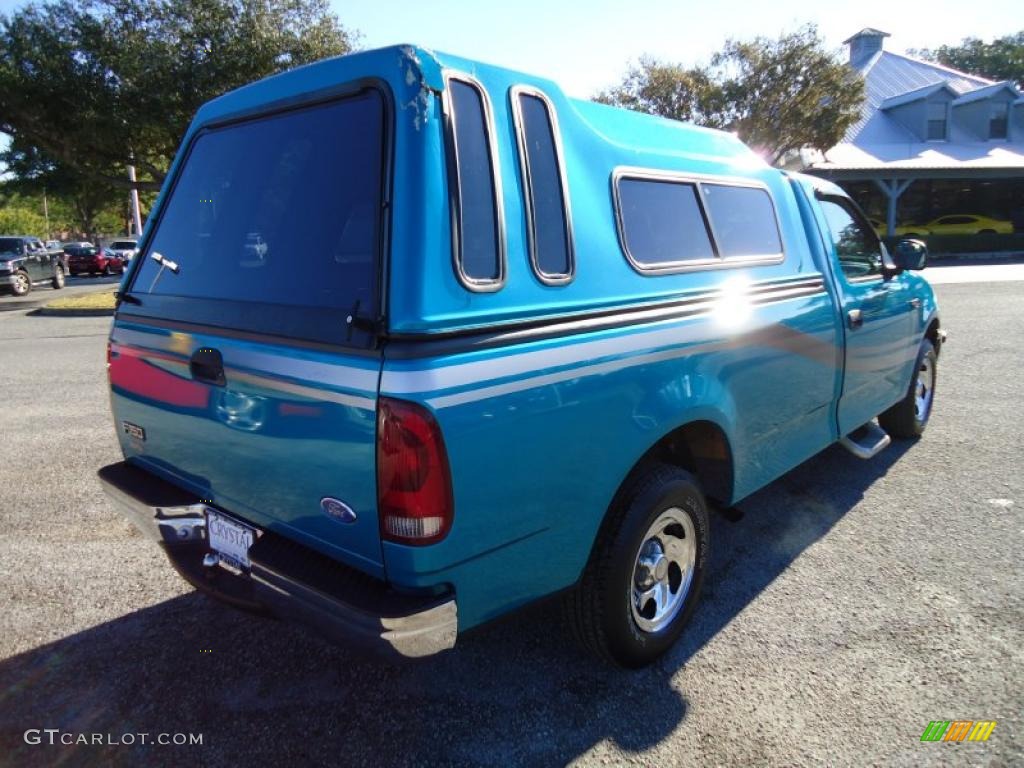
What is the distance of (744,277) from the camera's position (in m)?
3.19

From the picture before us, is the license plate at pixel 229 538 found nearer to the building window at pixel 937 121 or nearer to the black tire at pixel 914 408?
the black tire at pixel 914 408

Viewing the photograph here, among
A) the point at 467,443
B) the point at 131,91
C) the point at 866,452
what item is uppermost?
the point at 131,91

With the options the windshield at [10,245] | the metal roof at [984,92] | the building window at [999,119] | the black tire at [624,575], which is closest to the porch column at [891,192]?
the metal roof at [984,92]

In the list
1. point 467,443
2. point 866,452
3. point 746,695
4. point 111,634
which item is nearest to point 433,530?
point 467,443

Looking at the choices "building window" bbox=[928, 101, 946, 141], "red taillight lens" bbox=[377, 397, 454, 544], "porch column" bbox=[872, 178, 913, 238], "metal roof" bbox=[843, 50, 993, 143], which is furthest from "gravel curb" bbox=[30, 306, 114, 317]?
"building window" bbox=[928, 101, 946, 141]

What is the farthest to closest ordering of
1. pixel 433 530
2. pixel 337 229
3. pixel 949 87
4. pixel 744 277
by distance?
1. pixel 949 87
2. pixel 744 277
3. pixel 337 229
4. pixel 433 530

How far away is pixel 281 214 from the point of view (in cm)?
246

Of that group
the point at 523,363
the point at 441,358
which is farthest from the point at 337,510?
the point at 523,363

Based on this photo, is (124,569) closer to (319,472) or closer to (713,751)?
(319,472)

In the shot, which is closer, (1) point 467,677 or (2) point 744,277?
(1) point 467,677

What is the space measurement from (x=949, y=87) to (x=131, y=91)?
30.4m

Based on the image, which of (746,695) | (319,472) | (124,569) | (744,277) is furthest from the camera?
(124,569)

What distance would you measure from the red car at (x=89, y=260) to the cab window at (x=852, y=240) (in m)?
34.8

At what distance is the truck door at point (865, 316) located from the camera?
3908mm
